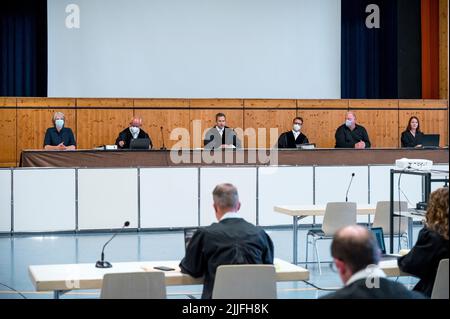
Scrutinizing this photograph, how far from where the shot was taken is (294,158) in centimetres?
1362

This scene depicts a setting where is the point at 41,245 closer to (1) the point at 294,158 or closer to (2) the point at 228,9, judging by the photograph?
(1) the point at 294,158

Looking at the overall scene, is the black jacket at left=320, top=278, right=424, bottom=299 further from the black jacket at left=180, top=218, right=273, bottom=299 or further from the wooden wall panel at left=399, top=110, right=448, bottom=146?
the wooden wall panel at left=399, top=110, right=448, bottom=146

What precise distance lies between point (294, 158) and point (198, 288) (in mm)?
5766

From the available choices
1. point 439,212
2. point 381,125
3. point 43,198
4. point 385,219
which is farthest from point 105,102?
point 439,212

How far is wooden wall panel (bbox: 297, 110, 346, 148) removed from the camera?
1689 cm

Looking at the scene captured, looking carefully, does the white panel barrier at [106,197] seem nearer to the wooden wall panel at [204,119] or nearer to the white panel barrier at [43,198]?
the white panel barrier at [43,198]

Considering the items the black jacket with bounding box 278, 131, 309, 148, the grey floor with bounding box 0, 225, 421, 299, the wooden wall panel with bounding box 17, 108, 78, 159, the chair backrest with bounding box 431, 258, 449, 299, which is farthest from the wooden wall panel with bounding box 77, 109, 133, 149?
the chair backrest with bounding box 431, 258, 449, 299

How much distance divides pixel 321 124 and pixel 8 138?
6.54 meters

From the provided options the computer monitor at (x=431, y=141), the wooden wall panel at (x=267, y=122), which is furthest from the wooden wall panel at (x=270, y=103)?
the computer monitor at (x=431, y=141)

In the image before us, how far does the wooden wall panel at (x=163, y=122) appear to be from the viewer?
53.7ft

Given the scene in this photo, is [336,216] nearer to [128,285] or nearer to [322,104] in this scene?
[128,285]

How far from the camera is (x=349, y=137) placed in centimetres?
1534

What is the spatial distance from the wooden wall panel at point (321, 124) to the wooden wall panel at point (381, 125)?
1.64 feet
